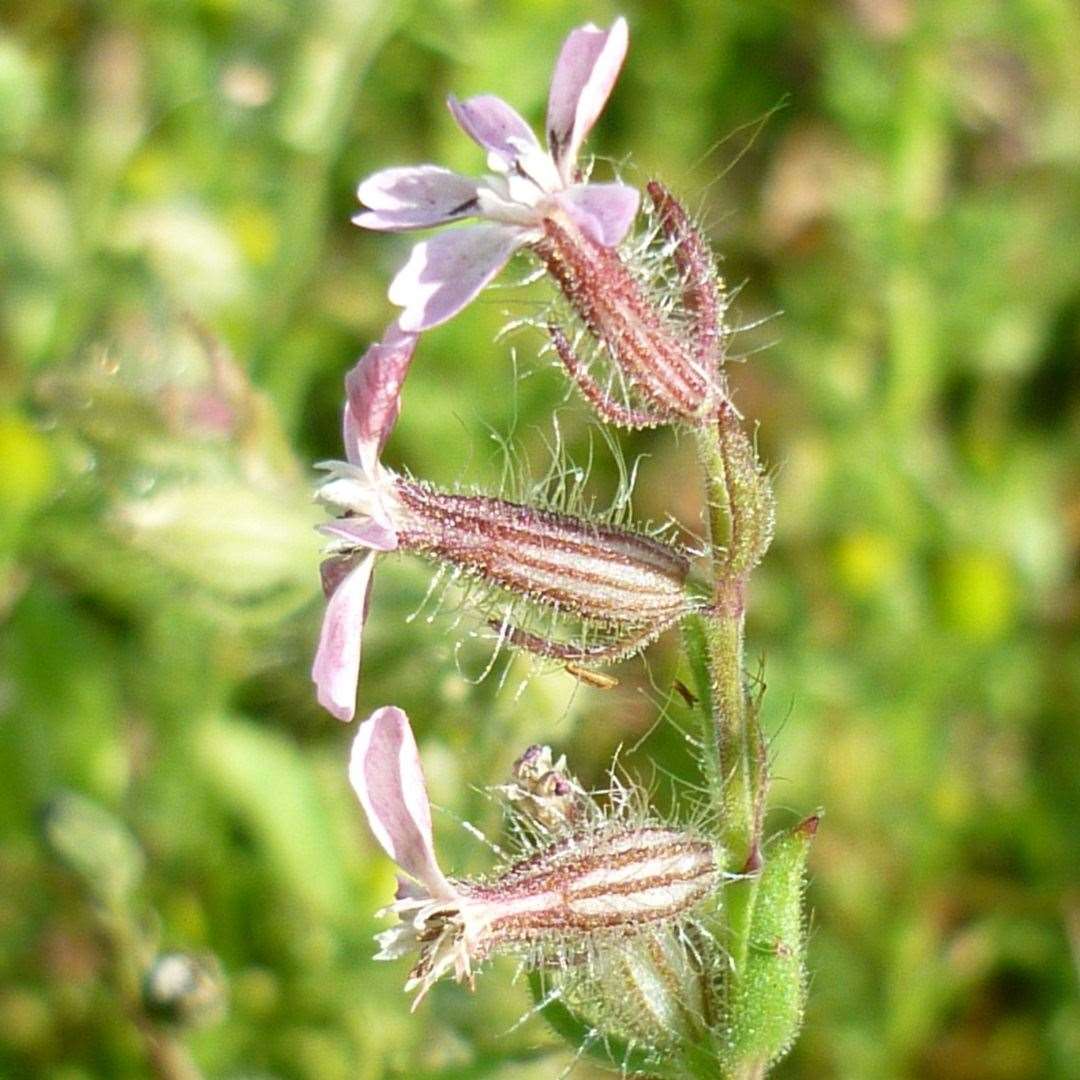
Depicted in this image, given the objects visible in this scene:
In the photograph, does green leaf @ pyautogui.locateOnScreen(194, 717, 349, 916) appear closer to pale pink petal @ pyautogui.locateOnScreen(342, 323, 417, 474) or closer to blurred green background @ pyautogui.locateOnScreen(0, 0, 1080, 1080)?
blurred green background @ pyautogui.locateOnScreen(0, 0, 1080, 1080)

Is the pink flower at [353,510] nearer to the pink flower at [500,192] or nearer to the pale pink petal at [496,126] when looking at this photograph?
the pink flower at [500,192]

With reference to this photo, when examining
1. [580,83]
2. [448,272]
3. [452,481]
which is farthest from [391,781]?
[452,481]

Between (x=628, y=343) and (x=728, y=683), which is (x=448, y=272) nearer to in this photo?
(x=628, y=343)

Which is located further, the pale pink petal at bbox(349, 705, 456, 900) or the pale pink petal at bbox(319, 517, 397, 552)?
the pale pink petal at bbox(319, 517, 397, 552)

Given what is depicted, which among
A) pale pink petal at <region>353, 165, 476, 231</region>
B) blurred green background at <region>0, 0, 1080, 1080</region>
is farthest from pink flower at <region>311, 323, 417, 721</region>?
blurred green background at <region>0, 0, 1080, 1080</region>

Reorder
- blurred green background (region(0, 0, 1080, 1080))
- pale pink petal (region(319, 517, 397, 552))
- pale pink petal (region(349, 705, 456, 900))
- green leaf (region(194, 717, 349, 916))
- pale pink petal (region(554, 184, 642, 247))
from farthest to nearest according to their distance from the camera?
green leaf (region(194, 717, 349, 916)), blurred green background (region(0, 0, 1080, 1080)), pale pink petal (region(319, 517, 397, 552)), pale pink petal (region(349, 705, 456, 900)), pale pink petal (region(554, 184, 642, 247))

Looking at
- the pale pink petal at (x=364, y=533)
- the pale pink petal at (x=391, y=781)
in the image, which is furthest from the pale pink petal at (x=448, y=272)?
the pale pink petal at (x=391, y=781)

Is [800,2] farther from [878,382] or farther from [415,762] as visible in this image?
[415,762]

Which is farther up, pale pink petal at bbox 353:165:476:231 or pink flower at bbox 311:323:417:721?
pale pink petal at bbox 353:165:476:231
